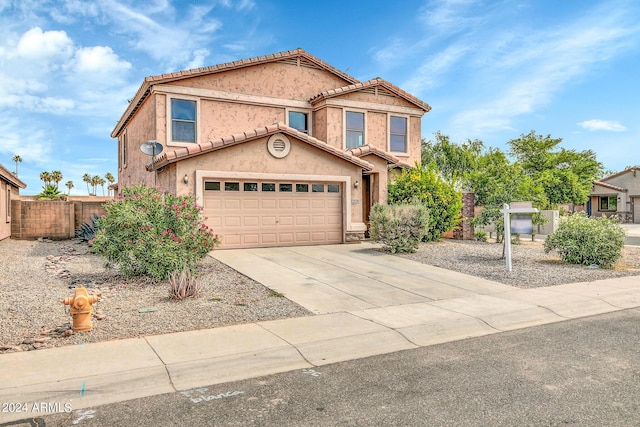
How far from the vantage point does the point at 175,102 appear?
18.6 m

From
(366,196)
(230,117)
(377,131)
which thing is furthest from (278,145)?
(377,131)

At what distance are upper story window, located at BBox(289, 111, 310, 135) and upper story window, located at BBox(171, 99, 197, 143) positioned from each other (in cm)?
442

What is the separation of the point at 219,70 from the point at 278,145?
5.05 m

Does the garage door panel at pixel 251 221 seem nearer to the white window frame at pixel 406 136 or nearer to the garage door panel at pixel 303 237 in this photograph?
the garage door panel at pixel 303 237

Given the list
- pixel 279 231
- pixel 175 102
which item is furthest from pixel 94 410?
pixel 175 102

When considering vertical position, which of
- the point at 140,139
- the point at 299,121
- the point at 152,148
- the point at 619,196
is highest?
the point at 299,121

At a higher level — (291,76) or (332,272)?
(291,76)

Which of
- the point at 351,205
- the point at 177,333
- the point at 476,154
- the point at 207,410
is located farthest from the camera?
the point at 476,154

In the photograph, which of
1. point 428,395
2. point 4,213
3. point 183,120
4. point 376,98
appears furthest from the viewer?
point 376,98

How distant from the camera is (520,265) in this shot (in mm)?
12953

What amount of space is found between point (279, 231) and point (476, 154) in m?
27.9

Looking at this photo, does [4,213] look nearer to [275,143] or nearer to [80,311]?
[275,143]

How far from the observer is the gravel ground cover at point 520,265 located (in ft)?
36.1

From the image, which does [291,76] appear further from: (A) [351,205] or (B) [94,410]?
(B) [94,410]
